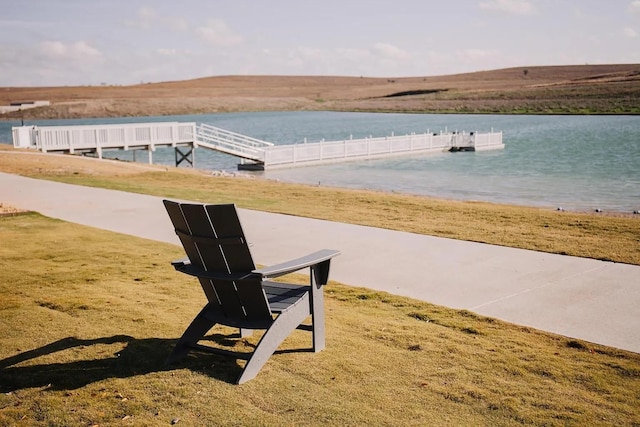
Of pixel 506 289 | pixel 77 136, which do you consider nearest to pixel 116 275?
pixel 506 289

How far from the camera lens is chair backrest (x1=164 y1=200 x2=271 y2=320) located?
16.2ft

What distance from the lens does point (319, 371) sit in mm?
5277

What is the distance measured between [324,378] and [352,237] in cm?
583

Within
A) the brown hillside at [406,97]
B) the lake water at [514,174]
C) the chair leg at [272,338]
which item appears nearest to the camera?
the chair leg at [272,338]

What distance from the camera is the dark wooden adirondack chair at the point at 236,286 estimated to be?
196 inches

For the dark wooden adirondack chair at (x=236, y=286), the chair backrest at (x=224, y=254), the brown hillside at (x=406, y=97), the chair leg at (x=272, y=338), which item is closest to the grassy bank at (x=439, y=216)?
the dark wooden adirondack chair at (x=236, y=286)

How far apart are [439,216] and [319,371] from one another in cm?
932

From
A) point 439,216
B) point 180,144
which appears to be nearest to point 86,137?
point 180,144

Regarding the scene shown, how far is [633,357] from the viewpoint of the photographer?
18.2ft

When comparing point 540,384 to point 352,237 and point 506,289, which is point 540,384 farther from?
point 352,237

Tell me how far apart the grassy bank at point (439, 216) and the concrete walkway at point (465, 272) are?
2.72 feet

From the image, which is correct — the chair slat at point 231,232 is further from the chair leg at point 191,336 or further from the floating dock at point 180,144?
the floating dock at point 180,144

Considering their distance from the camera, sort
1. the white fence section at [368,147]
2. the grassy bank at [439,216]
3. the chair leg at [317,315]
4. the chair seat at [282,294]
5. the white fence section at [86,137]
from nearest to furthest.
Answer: the chair seat at [282,294] < the chair leg at [317,315] < the grassy bank at [439,216] < the white fence section at [86,137] < the white fence section at [368,147]

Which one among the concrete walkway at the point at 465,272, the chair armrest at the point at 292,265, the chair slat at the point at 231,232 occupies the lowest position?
the concrete walkway at the point at 465,272
